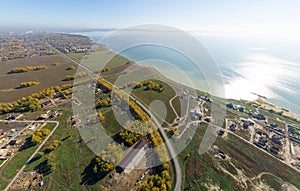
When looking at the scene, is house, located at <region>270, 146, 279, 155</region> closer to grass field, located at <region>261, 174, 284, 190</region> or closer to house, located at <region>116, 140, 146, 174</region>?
grass field, located at <region>261, 174, 284, 190</region>

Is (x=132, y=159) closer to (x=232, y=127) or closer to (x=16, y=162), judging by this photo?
(x=16, y=162)

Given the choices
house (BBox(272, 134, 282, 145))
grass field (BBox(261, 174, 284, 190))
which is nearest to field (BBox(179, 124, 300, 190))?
grass field (BBox(261, 174, 284, 190))

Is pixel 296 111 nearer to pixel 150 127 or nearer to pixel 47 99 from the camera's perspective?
pixel 150 127

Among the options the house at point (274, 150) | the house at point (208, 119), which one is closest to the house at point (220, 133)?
the house at point (208, 119)

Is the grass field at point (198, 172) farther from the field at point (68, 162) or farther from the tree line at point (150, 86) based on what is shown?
the tree line at point (150, 86)

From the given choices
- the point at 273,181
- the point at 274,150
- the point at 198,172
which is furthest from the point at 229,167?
the point at 274,150

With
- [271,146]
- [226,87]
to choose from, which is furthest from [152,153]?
[226,87]

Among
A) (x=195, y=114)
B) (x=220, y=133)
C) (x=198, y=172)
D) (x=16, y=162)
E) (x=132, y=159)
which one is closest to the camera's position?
(x=16, y=162)
